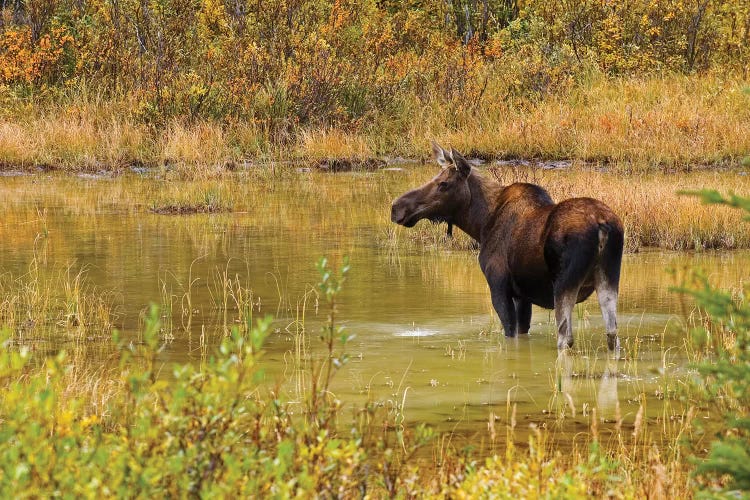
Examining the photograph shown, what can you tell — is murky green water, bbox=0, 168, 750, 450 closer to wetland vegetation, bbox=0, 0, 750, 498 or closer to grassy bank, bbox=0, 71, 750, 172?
wetland vegetation, bbox=0, 0, 750, 498

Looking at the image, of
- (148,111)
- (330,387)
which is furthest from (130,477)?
(148,111)

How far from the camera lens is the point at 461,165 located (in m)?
11.3

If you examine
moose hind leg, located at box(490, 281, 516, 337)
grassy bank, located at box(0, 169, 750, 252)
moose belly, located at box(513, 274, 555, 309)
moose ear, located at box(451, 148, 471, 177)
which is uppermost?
moose ear, located at box(451, 148, 471, 177)

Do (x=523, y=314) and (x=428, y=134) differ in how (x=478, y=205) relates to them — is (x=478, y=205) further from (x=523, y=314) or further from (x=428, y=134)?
(x=428, y=134)

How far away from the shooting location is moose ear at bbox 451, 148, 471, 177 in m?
11.1

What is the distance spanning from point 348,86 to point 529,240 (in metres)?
19.6

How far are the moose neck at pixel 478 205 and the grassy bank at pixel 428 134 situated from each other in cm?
1398

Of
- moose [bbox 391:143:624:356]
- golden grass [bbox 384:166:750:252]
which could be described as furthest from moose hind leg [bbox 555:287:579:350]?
golden grass [bbox 384:166:750:252]

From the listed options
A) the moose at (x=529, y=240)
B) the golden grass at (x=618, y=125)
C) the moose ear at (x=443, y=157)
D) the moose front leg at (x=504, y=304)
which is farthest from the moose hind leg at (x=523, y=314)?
the golden grass at (x=618, y=125)

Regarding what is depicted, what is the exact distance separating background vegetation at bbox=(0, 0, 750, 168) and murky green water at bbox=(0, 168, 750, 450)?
14.7 ft

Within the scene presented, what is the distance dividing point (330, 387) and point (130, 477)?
4683 mm

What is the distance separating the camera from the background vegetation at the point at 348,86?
2672 centimetres

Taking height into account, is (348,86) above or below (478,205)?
above

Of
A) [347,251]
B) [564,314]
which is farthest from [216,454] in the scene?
[347,251]
